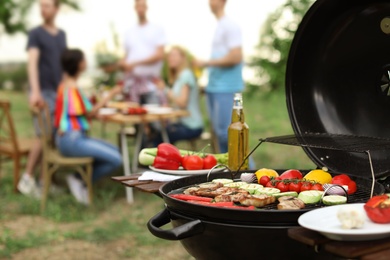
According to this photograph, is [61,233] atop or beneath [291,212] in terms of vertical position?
beneath

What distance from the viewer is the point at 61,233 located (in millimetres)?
5566

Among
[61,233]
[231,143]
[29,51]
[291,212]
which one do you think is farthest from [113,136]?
[291,212]

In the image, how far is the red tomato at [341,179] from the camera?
2.55m

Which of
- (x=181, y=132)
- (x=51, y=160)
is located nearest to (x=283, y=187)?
(x=51, y=160)

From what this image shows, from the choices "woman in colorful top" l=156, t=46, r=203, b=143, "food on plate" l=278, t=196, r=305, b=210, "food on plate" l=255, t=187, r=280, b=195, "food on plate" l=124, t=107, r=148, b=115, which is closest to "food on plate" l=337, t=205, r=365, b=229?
"food on plate" l=278, t=196, r=305, b=210

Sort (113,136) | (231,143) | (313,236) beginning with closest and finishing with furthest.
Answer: (313,236)
(231,143)
(113,136)

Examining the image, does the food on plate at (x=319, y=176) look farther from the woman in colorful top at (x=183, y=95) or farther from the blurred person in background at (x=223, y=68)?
the woman in colorful top at (x=183, y=95)

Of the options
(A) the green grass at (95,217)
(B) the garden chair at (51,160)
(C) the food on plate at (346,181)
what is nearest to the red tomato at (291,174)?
(C) the food on plate at (346,181)

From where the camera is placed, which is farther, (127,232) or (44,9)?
(44,9)

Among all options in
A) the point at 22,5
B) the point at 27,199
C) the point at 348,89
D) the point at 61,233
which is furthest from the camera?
the point at 22,5

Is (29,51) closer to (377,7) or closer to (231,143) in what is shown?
(231,143)

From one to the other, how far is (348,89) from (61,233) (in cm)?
353

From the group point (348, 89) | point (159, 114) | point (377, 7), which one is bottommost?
point (159, 114)

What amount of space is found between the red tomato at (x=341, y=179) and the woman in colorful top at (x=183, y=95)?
178 inches
